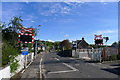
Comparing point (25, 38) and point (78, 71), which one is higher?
point (25, 38)

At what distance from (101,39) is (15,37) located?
17795 millimetres

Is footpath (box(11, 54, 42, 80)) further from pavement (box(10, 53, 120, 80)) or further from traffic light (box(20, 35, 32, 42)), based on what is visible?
traffic light (box(20, 35, 32, 42))

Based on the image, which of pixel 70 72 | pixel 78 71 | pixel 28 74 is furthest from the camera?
pixel 78 71

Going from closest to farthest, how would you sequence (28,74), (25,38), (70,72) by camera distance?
(28,74), (70,72), (25,38)

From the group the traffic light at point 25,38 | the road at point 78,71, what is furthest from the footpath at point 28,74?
the traffic light at point 25,38

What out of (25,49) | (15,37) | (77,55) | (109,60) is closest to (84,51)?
(77,55)

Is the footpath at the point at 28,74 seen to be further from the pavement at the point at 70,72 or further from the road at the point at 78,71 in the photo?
the road at the point at 78,71

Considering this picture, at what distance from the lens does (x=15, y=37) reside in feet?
96.8

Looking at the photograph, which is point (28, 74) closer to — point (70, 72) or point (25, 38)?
point (70, 72)

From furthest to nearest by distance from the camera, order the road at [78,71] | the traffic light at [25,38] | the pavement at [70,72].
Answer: the traffic light at [25,38] → the road at [78,71] → the pavement at [70,72]

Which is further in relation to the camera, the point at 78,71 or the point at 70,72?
the point at 78,71

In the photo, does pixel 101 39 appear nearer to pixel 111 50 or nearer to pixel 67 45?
pixel 111 50

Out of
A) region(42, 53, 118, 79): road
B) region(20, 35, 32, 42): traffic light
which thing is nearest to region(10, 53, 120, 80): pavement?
region(42, 53, 118, 79): road

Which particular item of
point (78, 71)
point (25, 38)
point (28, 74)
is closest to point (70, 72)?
Answer: point (78, 71)
